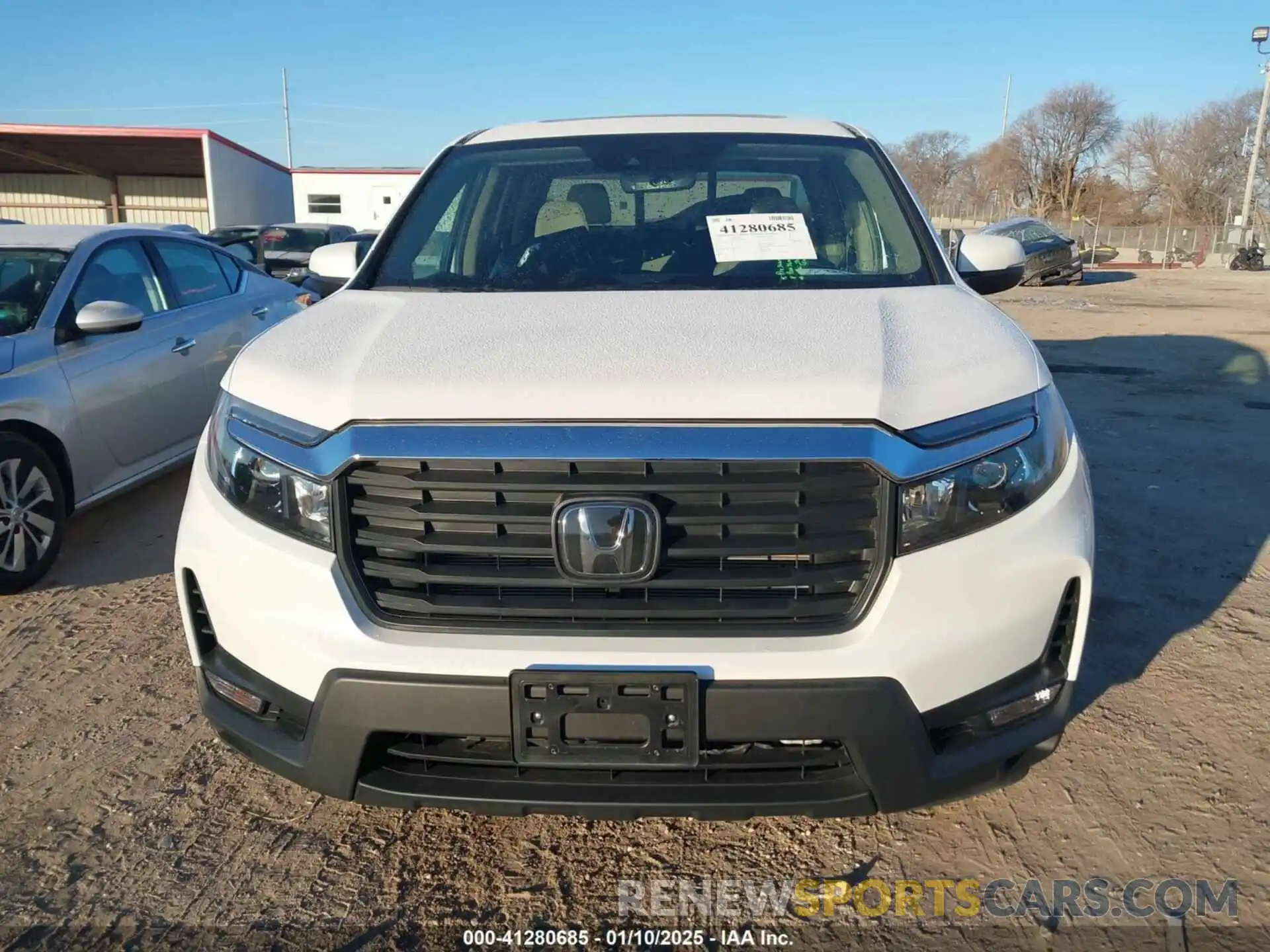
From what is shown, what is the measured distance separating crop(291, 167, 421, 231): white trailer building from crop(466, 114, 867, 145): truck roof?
3146cm

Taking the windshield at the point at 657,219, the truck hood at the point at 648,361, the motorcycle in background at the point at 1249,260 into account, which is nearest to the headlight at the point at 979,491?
the truck hood at the point at 648,361

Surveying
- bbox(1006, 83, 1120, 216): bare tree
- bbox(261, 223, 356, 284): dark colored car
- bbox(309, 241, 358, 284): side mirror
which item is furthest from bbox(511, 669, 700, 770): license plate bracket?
bbox(1006, 83, 1120, 216): bare tree

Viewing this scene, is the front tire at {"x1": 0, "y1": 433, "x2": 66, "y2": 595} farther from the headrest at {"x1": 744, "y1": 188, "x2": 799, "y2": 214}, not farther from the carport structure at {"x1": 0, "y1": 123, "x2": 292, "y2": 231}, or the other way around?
the carport structure at {"x1": 0, "y1": 123, "x2": 292, "y2": 231}

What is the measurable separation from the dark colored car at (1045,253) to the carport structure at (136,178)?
790 inches

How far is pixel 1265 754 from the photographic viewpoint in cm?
288

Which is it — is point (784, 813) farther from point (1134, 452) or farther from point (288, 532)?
point (1134, 452)

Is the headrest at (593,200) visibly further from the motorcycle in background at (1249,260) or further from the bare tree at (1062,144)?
the bare tree at (1062,144)

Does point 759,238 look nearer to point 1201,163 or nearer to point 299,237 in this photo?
point 299,237

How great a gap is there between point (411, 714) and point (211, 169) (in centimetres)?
2688

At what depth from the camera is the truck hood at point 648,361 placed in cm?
198

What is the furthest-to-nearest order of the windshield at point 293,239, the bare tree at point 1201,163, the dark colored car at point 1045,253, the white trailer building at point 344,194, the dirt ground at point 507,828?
the bare tree at point 1201,163
the white trailer building at point 344,194
the dark colored car at point 1045,253
the windshield at point 293,239
the dirt ground at point 507,828

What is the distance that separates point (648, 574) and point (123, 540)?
12.7 feet

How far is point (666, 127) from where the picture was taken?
11.7ft

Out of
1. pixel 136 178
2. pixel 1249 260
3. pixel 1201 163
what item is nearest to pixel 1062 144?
pixel 1201 163
